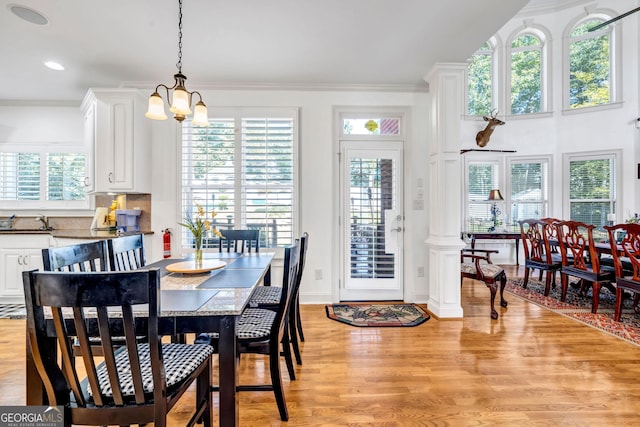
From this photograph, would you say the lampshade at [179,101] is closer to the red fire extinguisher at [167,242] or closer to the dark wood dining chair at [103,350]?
the dark wood dining chair at [103,350]

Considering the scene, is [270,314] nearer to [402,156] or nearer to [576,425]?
[576,425]

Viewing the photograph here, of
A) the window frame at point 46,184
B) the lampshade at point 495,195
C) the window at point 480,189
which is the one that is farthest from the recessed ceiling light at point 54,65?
the lampshade at point 495,195

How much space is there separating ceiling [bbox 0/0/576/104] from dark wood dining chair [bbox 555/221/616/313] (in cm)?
248

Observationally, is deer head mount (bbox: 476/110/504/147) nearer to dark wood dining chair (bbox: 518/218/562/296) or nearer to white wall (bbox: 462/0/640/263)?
white wall (bbox: 462/0/640/263)

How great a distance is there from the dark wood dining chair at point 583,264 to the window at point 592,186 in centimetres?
245

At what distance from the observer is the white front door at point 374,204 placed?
3.89 meters

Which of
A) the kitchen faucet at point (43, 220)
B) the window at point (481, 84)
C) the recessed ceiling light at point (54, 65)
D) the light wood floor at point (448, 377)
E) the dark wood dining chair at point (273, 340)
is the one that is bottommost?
the light wood floor at point (448, 377)

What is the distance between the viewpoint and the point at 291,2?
235 centimetres

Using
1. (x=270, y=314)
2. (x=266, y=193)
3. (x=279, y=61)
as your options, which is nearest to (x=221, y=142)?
(x=266, y=193)

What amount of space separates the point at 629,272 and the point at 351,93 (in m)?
3.76

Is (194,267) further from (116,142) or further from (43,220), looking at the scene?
(43,220)

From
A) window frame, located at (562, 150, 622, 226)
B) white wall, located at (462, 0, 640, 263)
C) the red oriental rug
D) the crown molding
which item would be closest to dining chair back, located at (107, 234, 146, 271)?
the crown molding

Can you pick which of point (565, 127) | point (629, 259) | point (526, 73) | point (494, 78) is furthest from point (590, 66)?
point (629, 259)

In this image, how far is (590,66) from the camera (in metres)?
5.89
